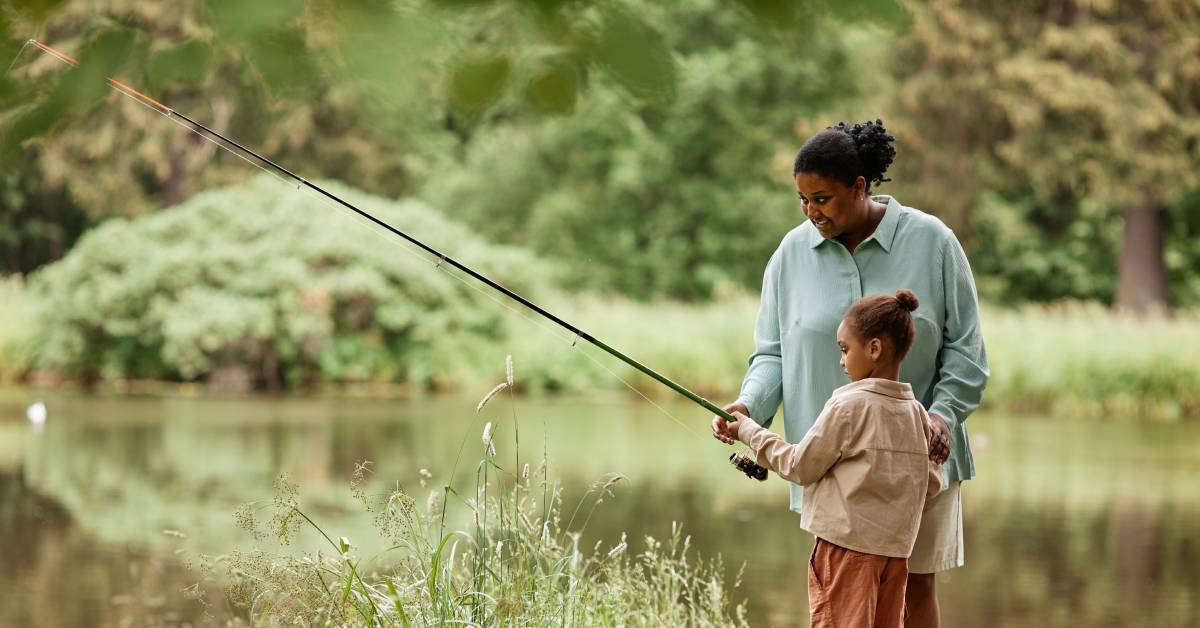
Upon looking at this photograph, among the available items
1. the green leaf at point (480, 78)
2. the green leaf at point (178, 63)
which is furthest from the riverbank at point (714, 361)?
the green leaf at point (480, 78)

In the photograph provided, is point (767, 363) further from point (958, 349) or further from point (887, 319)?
point (887, 319)

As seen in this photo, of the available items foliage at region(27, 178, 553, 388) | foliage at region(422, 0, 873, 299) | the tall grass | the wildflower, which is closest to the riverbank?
foliage at region(27, 178, 553, 388)

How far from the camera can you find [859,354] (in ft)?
7.67

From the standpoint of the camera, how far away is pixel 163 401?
42.9ft

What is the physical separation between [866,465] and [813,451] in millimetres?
87

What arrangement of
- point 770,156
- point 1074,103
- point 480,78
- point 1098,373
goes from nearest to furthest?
point 480,78 < point 1098,373 < point 1074,103 < point 770,156

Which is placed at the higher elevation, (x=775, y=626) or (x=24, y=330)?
(x=24, y=330)

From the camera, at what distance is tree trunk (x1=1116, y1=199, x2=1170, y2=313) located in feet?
63.0

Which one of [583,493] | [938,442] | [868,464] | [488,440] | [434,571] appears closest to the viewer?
[868,464]

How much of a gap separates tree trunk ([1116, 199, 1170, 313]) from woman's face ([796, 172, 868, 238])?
17.7m

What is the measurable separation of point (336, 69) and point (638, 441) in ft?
27.6

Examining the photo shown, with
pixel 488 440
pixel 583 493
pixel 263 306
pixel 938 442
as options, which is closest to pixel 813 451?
pixel 938 442

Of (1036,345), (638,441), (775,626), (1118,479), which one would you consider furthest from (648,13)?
(1036,345)

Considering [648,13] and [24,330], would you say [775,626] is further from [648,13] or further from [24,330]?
[24,330]
